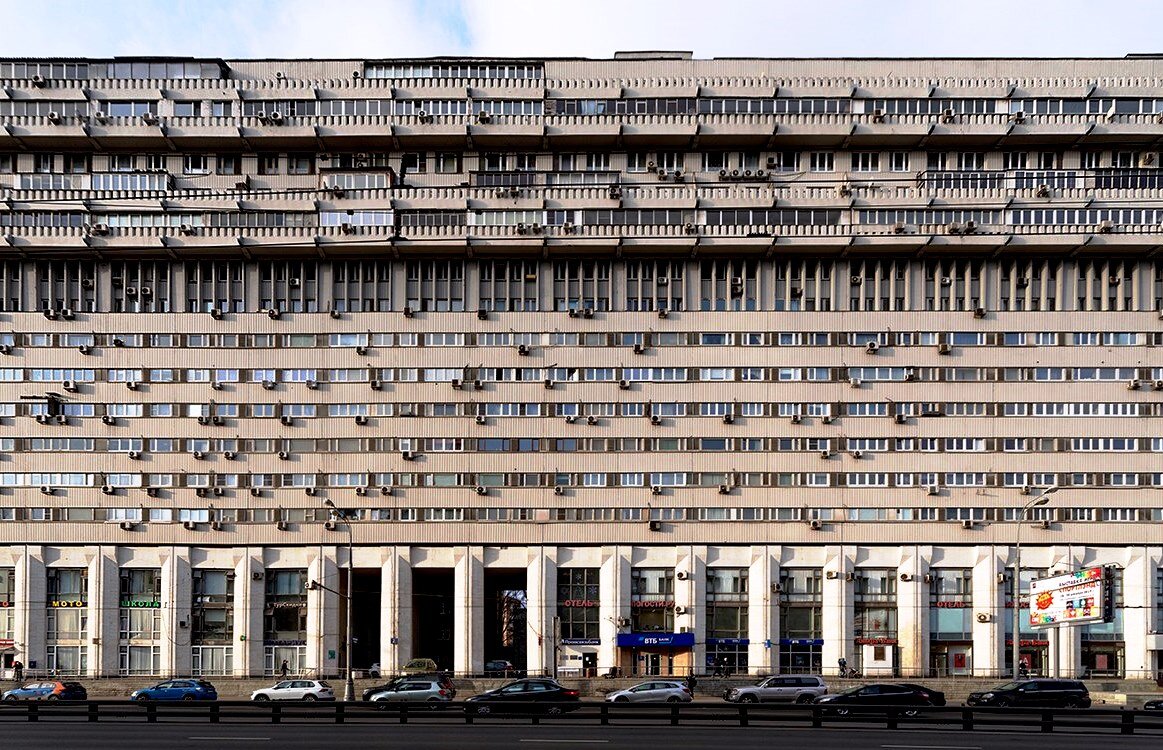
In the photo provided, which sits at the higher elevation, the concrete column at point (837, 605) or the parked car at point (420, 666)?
the concrete column at point (837, 605)

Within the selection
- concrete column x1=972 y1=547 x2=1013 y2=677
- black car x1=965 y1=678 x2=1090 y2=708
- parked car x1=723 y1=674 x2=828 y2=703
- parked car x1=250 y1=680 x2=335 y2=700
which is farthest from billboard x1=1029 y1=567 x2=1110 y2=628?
parked car x1=250 y1=680 x2=335 y2=700

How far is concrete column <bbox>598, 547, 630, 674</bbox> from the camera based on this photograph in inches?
3263

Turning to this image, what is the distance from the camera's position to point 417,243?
84375 mm

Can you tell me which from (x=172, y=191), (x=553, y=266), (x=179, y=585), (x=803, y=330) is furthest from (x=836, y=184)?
(x=179, y=585)

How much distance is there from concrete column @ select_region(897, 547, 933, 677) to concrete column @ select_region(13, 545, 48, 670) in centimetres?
5849

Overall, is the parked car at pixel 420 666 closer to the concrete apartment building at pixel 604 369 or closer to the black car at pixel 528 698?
the concrete apartment building at pixel 604 369

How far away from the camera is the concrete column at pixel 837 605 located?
82.2 m

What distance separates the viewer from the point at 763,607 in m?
82.7

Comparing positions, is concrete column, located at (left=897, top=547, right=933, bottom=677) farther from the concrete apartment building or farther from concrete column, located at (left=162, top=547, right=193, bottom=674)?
concrete column, located at (left=162, top=547, right=193, bottom=674)

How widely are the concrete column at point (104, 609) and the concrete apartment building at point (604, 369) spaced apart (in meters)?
0.26

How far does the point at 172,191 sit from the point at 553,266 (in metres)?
27.9

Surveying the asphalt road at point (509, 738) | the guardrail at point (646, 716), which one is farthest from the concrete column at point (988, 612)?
the asphalt road at point (509, 738)

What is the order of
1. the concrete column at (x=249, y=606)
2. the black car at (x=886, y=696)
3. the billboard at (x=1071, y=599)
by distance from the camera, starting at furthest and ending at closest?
the concrete column at (x=249, y=606) → the billboard at (x=1071, y=599) → the black car at (x=886, y=696)

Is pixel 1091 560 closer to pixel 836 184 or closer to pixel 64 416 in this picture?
pixel 836 184
